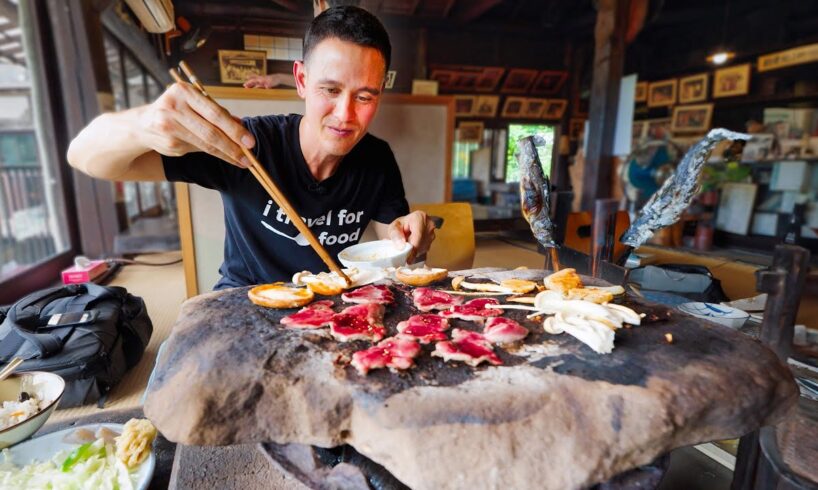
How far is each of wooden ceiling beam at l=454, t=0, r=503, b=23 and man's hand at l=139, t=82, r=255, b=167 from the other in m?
7.56

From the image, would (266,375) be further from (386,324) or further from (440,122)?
(440,122)

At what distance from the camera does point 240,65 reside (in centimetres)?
435

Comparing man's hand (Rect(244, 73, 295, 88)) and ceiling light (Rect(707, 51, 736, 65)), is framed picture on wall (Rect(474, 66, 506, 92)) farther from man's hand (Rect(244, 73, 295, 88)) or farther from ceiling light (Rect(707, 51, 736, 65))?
man's hand (Rect(244, 73, 295, 88))

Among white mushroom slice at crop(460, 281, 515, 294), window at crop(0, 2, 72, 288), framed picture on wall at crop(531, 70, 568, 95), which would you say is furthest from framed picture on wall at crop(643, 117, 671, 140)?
window at crop(0, 2, 72, 288)

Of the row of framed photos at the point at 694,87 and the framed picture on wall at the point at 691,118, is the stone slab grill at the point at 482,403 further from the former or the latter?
the framed picture on wall at the point at 691,118

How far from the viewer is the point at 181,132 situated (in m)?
1.63

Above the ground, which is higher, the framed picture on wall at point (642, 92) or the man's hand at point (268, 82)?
the framed picture on wall at point (642, 92)

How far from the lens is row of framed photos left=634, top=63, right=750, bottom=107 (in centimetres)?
727

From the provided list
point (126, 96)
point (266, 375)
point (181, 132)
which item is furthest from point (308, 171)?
point (126, 96)

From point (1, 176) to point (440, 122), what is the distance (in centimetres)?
516

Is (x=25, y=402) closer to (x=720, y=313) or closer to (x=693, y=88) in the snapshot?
(x=720, y=313)

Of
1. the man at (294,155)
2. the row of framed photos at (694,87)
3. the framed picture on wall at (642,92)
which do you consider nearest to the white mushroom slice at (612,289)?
the man at (294,155)

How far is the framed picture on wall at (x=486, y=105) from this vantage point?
9.85 metres

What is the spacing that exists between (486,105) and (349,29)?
8.54 m
